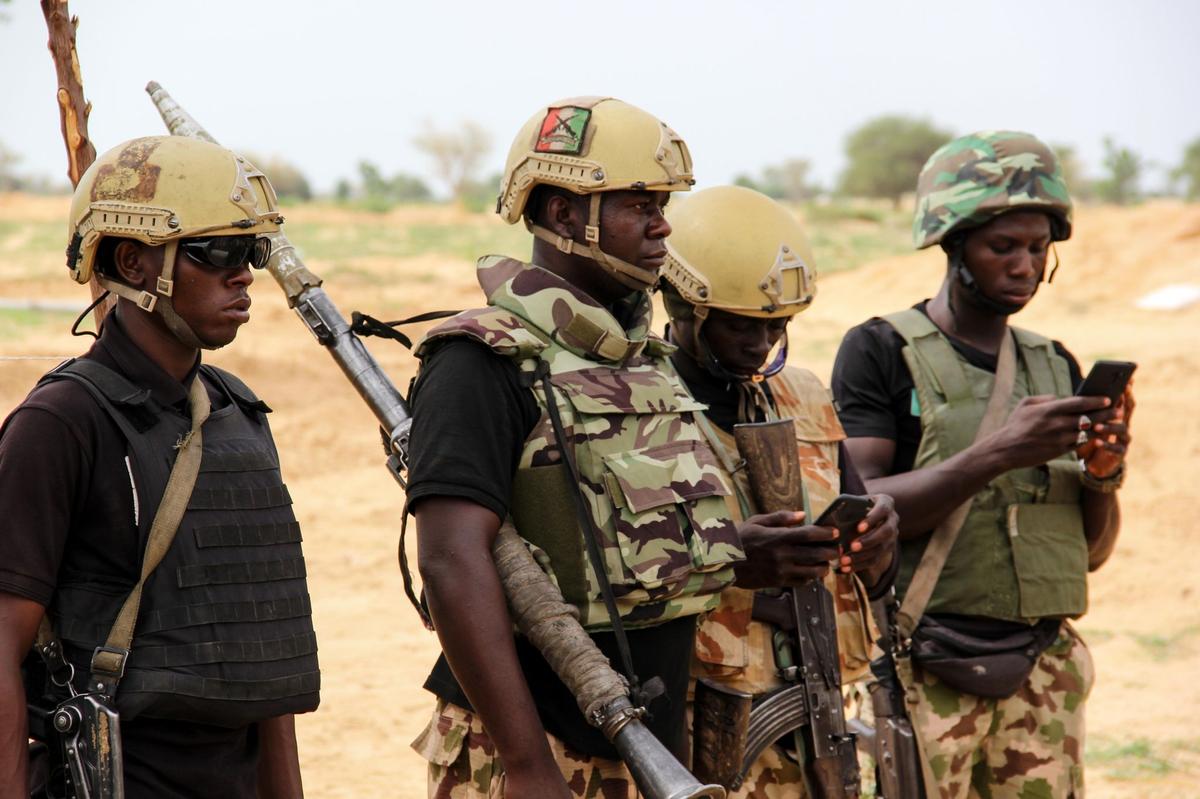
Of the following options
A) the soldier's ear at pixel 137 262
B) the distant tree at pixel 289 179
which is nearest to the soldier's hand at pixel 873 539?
the soldier's ear at pixel 137 262

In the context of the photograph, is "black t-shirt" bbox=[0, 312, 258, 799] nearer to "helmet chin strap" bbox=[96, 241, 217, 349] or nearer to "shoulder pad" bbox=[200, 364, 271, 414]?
"helmet chin strap" bbox=[96, 241, 217, 349]

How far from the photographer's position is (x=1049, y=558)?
454 cm

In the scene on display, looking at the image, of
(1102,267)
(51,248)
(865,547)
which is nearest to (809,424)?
(865,547)

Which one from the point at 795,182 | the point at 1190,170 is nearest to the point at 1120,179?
the point at 1190,170

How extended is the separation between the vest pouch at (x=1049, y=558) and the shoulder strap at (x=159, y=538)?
2661mm

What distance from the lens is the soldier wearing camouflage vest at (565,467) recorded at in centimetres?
284

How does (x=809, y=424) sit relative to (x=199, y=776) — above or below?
above

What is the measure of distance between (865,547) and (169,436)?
1820mm

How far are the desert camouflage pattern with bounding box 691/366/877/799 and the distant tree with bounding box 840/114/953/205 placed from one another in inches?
1645

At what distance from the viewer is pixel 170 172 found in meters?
3.03

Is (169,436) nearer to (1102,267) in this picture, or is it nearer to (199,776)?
(199,776)

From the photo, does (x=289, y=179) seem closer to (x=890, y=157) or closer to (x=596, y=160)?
(x=890, y=157)

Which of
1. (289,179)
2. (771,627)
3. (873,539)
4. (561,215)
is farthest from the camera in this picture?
(289,179)

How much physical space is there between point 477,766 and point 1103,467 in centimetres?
237
